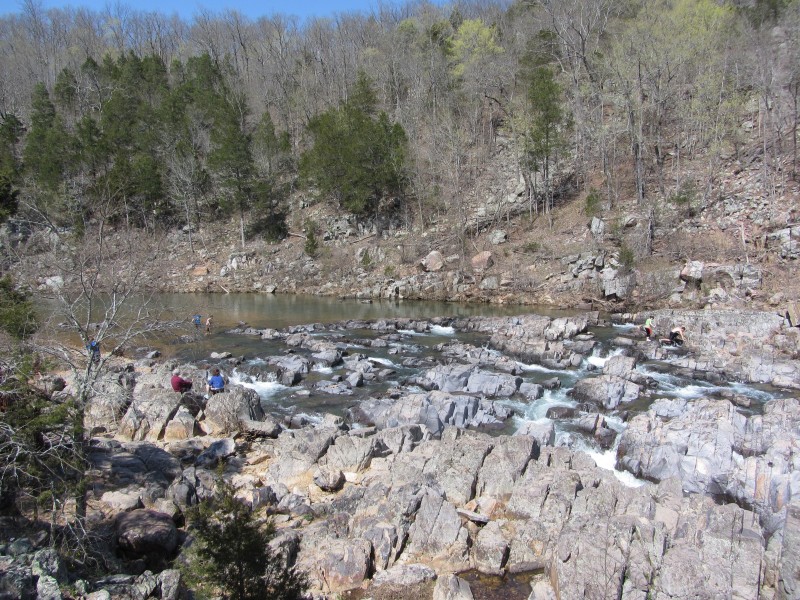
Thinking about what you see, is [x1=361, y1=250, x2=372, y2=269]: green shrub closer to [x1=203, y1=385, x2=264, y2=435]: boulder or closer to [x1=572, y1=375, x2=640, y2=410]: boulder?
[x1=572, y1=375, x2=640, y2=410]: boulder

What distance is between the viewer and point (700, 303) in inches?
1160

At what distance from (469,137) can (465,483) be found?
50639mm

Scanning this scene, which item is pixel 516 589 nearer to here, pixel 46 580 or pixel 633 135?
pixel 46 580

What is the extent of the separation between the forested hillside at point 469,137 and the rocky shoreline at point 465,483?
57.7 feet

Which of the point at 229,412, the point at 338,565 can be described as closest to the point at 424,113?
the point at 229,412

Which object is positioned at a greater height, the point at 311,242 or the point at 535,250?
the point at 311,242

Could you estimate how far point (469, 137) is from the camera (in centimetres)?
5675

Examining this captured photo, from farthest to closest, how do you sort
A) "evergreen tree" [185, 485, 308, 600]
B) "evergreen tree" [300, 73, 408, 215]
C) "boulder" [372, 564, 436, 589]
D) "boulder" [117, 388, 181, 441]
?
"evergreen tree" [300, 73, 408, 215]
"boulder" [117, 388, 181, 441]
"boulder" [372, 564, 436, 589]
"evergreen tree" [185, 485, 308, 600]

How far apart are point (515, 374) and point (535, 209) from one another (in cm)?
2888

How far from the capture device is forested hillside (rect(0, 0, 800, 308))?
39.7 meters

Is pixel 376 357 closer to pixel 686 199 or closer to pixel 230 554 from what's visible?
pixel 230 554

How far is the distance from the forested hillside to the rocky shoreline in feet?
57.7

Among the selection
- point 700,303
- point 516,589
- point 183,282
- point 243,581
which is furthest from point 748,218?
point 183,282

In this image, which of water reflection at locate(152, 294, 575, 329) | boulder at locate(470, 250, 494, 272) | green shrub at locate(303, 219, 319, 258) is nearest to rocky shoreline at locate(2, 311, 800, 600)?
water reflection at locate(152, 294, 575, 329)
